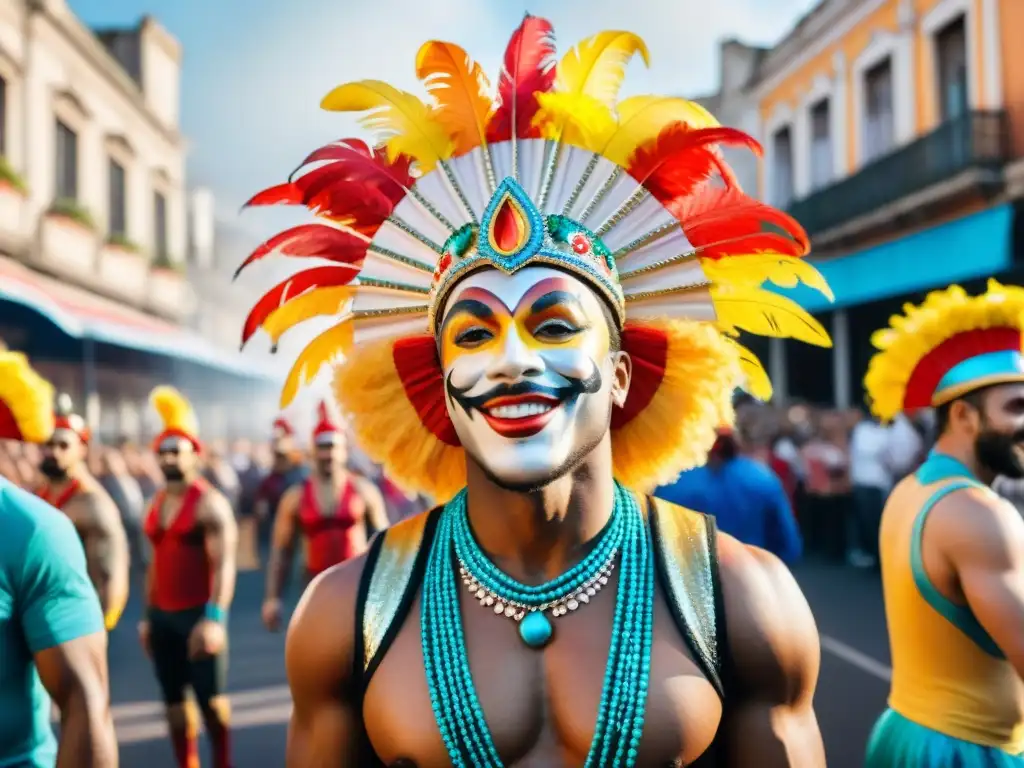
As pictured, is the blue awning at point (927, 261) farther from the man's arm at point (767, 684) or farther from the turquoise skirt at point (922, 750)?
the man's arm at point (767, 684)

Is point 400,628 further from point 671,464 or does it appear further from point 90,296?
point 90,296

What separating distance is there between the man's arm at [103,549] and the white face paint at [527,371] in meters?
3.67

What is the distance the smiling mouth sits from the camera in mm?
1863

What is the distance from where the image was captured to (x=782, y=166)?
20328 mm

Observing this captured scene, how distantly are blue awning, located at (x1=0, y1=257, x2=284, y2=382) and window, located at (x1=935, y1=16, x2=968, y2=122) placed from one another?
10332 millimetres

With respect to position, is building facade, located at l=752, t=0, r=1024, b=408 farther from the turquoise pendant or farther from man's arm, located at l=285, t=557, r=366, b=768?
man's arm, located at l=285, t=557, r=366, b=768

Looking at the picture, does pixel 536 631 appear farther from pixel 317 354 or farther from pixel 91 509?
pixel 91 509

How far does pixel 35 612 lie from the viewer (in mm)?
2424

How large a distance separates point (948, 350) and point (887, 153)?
13.0 meters

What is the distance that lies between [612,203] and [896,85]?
14.9 metres

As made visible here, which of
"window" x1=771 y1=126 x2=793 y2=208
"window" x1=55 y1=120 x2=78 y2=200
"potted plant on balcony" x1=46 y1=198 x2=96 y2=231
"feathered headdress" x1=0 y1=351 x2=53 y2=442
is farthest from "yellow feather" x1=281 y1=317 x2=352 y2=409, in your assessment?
"window" x1=771 y1=126 x2=793 y2=208

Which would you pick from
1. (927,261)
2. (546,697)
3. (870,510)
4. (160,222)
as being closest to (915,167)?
(927,261)

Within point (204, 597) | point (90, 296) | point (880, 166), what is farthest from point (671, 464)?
point (90, 296)

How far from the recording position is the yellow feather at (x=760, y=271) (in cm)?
207
